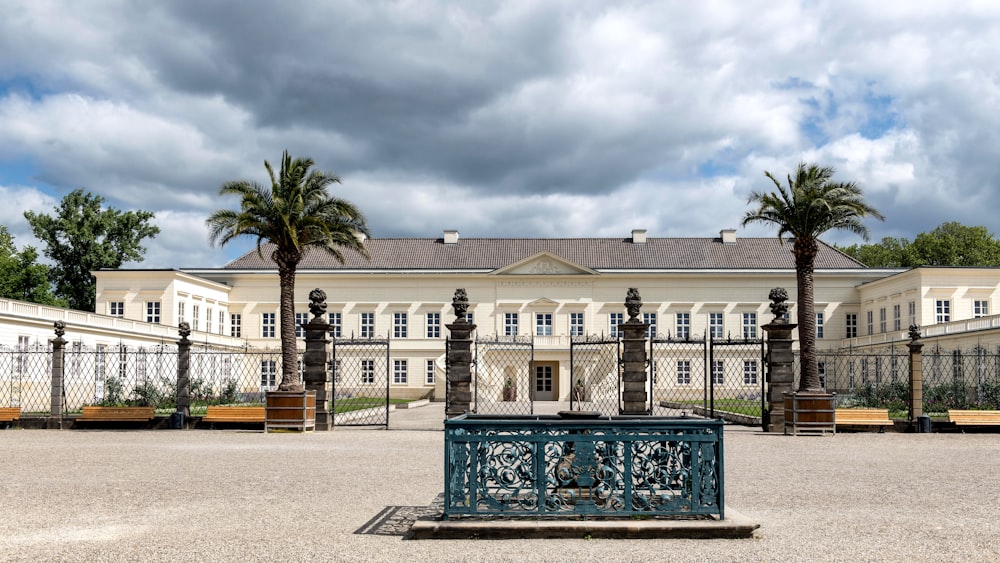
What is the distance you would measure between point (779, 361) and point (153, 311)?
123 feet

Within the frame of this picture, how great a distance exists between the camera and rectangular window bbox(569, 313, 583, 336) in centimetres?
5319

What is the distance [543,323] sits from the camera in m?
53.4

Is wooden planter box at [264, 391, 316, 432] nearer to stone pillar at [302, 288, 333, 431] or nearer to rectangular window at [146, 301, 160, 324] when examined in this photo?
stone pillar at [302, 288, 333, 431]

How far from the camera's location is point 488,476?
838 centimetres

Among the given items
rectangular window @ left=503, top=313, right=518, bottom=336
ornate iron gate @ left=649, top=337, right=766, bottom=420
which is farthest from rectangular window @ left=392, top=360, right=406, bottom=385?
ornate iron gate @ left=649, top=337, right=766, bottom=420

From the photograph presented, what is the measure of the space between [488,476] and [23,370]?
29777mm

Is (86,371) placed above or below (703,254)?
below

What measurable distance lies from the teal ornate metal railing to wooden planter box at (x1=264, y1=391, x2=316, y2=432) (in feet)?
43.3

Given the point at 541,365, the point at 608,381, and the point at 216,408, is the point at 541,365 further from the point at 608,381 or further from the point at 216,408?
the point at 216,408

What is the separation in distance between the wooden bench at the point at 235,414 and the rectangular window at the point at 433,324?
31417 millimetres

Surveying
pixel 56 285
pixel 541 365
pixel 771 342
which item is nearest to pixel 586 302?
pixel 541 365

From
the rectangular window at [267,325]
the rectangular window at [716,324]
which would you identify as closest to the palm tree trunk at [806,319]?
the rectangular window at [716,324]

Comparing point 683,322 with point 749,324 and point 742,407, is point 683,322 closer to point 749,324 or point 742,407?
point 749,324

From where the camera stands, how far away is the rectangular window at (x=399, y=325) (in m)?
53.8
